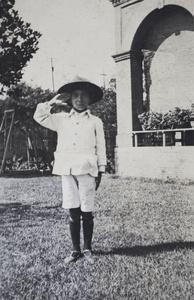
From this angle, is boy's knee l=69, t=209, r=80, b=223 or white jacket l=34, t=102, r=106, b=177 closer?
white jacket l=34, t=102, r=106, b=177

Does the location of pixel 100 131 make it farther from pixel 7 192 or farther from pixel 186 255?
pixel 7 192

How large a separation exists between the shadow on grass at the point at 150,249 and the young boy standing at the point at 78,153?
0.96ft

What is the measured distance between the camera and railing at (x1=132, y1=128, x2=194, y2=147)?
31.6 feet

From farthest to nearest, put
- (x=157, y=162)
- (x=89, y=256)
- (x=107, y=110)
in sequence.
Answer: (x=107, y=110)
(x=157, y=162)
(x=89, y=256)

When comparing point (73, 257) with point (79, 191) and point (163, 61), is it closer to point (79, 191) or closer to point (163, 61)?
point (79, 191)

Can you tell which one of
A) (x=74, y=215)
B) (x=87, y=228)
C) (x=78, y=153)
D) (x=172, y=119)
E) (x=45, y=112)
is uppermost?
(x=172, y=119)

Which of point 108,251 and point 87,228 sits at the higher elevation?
point 87,228

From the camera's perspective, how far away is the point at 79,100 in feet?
11.6

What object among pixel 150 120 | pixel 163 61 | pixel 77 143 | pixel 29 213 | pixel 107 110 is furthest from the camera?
pixel 107 110

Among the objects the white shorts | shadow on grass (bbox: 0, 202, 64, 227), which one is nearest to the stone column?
shadow on grass (bbox: 0, 202, 64, 227)

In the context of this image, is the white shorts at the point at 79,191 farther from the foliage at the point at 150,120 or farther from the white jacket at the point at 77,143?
the foliage at the point at 150,120

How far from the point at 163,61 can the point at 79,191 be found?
8474 millimetres

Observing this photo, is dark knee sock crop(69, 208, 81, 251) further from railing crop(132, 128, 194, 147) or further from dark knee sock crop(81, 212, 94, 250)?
railing crop(132, 128, 194, 147)

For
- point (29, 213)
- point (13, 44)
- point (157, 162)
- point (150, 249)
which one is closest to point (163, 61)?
point (157, 162)
